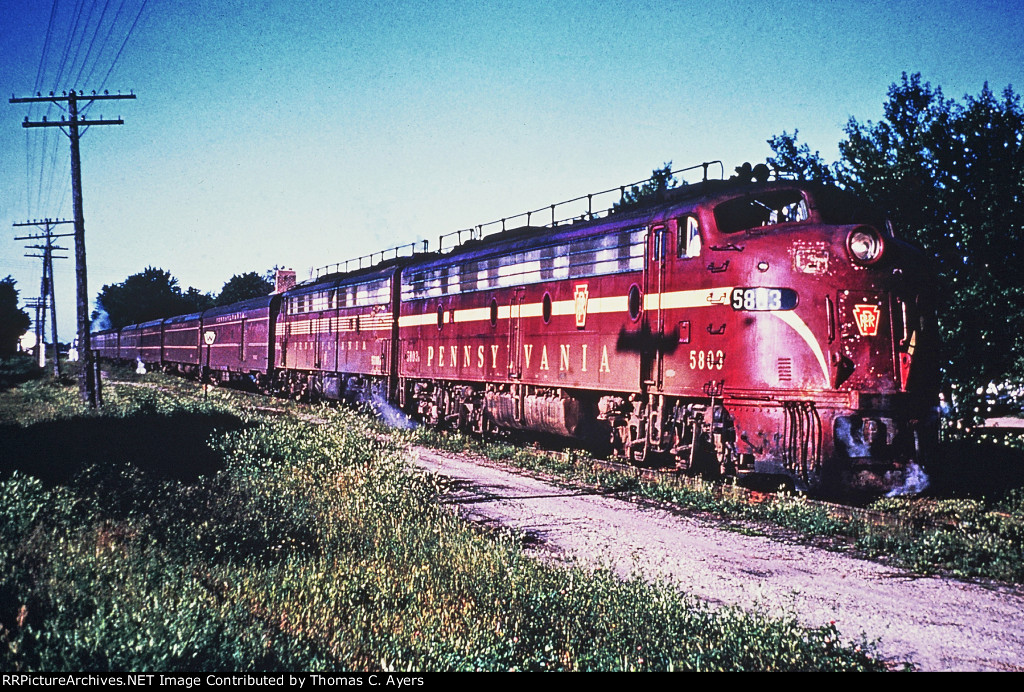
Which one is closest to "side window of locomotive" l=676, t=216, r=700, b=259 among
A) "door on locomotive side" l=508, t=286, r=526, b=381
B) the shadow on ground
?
"door on locomotive side" l=508, t=286, r=526, b=381

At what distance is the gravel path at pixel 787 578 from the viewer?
19.7 ft

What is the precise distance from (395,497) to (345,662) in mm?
5669

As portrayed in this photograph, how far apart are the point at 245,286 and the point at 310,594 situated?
94.6 m

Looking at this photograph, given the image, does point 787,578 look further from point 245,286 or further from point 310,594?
point 245,286

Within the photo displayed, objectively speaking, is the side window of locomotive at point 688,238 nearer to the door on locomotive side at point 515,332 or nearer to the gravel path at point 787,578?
the gravel path at point 787,578

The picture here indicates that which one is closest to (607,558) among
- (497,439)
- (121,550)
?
(121,550)

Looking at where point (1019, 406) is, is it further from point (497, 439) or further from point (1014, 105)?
point (497, 439)

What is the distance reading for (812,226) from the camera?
423 inches

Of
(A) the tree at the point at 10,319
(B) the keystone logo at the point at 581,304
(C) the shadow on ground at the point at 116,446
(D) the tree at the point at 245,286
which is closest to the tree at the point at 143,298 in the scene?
(D) the tree at the point at 245,286

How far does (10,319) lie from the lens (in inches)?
2596

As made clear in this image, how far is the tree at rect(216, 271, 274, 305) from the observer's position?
309 ft

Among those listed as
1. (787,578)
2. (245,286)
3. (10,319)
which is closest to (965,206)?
(787,578)

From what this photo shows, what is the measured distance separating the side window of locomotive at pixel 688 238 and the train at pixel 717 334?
4 cm

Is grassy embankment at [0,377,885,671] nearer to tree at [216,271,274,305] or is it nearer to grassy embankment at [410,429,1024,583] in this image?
grassy embankment at [410,429,1024,583]
